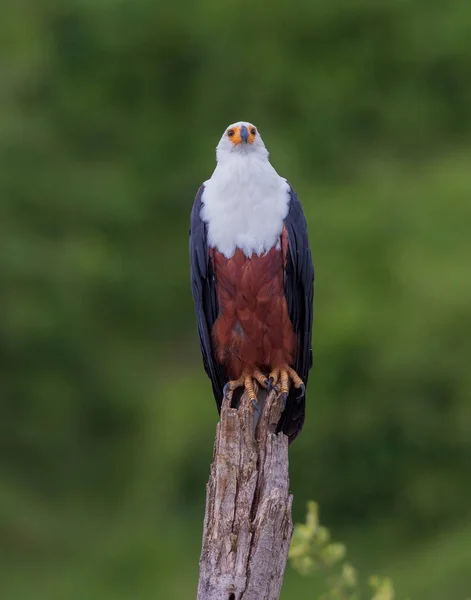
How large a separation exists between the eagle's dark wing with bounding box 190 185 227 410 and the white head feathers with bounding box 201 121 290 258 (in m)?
0.06

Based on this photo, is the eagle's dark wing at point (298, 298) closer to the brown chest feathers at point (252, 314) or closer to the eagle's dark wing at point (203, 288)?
the brown chest feathers at point (252, 314)

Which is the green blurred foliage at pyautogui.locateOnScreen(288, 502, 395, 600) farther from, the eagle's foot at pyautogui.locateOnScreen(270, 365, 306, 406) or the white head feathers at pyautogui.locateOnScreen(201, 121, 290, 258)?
the white head feathers at pyautogui.locateOnScreen(201, 121, 290, 258)

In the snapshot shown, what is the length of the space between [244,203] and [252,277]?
332 mm

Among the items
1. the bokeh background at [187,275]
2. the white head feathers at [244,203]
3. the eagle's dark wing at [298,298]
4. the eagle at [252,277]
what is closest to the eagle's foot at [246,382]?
the eagle at [252,277]

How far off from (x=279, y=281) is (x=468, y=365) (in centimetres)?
555

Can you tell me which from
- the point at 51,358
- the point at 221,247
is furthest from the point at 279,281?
the point at 51,358

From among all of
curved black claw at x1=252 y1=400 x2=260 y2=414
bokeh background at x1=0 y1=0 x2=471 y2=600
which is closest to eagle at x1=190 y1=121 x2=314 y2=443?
curved black claw at x1=252 y1=400 x2=260 y2=414

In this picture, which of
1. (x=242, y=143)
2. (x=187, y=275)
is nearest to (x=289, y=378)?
(x=242, y=143)

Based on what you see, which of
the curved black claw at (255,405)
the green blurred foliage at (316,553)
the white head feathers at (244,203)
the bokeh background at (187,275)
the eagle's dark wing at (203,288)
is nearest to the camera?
the green blurred foliage at (316,553)

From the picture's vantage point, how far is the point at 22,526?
11633 mm

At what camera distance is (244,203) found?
511 centimetres

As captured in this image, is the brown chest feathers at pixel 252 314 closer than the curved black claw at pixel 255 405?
No

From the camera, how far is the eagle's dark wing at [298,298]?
202 inches

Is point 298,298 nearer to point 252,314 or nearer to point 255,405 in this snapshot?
point 252,314
